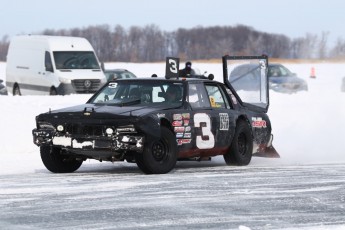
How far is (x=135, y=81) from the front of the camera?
513 inches

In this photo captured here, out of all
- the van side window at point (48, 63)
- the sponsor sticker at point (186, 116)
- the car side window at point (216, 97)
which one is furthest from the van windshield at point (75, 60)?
the sponsor sticker at point (186, 116)

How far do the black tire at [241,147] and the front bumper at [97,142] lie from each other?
7.88 ft

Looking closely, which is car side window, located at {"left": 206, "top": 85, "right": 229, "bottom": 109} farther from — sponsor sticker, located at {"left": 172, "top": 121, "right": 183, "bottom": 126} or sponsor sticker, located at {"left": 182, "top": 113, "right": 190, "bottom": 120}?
sponsor sticker, located at {"left": 172, "top": 121, "right": 183, "bottom": 126}

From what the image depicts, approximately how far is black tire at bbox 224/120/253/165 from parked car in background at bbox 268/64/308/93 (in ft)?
66.5

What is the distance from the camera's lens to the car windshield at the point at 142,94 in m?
12.6

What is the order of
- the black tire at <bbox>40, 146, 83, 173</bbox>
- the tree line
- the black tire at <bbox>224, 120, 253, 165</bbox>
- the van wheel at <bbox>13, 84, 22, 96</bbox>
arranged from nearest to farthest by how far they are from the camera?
1. the black tire at <bbox>40, 146, 83, 173</bbox>
2. the black tire at <bbox>224, 120, 253, 165</bbox>
3. the van wheel at <bbox>13, 84, 22, 96</bbox>
4. the tree line

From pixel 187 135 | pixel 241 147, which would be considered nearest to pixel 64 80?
pixel 241 147

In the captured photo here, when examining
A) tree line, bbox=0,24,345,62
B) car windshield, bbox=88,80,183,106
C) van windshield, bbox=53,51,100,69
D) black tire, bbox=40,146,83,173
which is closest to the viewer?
black tire, bbox=40,146,83,173

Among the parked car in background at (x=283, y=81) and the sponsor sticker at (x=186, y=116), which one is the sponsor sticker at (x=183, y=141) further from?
the parked car in background at (x=283, y=81)

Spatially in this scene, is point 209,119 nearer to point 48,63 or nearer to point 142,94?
point 142,94

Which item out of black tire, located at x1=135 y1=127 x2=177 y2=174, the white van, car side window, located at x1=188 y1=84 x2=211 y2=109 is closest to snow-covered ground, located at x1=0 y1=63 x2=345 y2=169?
car side window, located at x1=188 y1=84 x2=211 y2=109

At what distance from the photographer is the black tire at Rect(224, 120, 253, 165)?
13578 mm

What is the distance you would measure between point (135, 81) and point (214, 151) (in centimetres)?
150

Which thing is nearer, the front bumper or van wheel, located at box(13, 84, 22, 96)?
the front bumper
